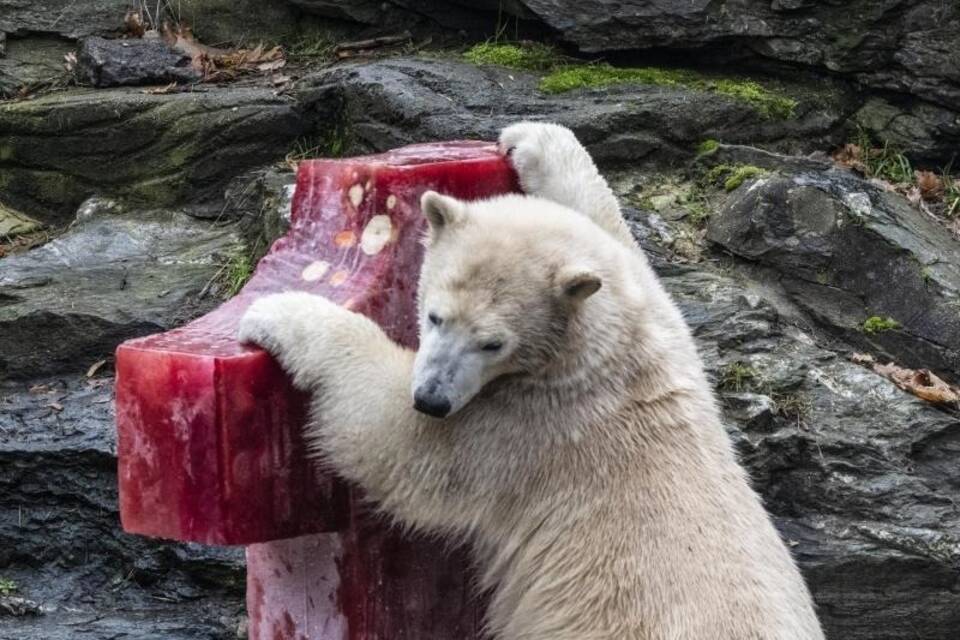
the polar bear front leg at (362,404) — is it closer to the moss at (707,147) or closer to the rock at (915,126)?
the moss at (707,147)

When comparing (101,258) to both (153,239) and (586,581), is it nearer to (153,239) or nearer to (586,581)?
(153,239)

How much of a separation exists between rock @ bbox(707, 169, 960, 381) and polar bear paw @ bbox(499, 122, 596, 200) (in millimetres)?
2882

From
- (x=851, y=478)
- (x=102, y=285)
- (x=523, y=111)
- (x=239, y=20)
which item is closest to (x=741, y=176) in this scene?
(x=523, y=111)

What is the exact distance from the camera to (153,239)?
7.13 metres

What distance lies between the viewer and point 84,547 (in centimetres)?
591

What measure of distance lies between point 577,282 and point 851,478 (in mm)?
3106

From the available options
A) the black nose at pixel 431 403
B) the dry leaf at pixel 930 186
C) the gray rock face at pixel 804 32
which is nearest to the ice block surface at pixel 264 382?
the black nose at pixel 431 403

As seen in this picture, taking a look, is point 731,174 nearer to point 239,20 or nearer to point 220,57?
point 220,57

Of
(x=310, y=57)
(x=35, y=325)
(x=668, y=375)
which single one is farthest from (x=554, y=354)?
(x=310, y=57)

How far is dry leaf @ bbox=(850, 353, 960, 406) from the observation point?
6.04m

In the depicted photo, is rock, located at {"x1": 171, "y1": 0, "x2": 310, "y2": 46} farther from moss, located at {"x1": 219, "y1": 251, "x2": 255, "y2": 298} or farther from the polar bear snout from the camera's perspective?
the polar bear snout

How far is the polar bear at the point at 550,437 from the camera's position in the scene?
3.17m

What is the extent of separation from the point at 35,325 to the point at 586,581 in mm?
3934

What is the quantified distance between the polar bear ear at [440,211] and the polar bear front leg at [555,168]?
0.53 m
